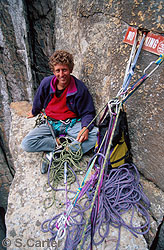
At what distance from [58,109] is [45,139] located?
34cm

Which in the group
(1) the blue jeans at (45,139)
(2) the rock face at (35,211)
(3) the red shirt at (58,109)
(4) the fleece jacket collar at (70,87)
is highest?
(4) the fleece jacket collar at (70,87)

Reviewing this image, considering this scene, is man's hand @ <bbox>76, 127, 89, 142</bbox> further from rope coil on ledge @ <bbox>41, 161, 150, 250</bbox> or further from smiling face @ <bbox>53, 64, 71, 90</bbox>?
smiling face @ <bbox>53, 64, 71, 90</bbox>

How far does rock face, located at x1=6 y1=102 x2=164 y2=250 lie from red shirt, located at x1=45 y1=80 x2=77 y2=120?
1.55 ft

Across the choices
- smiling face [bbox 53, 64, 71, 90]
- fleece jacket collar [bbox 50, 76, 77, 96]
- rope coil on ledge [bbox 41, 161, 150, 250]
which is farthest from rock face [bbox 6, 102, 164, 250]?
smiling face [bbox 53, 64, 71, 90]

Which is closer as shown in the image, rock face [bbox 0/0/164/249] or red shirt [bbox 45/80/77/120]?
rock face [bbox 0/0/164/249]

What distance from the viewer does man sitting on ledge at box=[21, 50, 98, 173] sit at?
1519 mm

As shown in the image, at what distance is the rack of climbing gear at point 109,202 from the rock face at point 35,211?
0.15 feet

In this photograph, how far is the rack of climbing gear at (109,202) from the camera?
105 cm

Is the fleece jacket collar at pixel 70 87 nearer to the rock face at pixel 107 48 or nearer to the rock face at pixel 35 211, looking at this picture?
the rock face at pixel 107 48

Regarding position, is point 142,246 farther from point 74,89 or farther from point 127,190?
point 74,89

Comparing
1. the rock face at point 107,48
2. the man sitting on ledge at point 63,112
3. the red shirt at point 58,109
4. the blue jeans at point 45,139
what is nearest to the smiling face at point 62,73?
the man sitting on ledge at point 63,112

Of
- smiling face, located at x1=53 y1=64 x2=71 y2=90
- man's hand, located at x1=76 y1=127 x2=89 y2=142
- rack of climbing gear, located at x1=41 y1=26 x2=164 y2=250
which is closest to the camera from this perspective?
rack of climbing gear, located at x1=41 y1=26 x2=164 y2=250

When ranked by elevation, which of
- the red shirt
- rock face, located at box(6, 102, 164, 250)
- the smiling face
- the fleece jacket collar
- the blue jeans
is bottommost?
rock face, located at box(6, 102, 164, 250)

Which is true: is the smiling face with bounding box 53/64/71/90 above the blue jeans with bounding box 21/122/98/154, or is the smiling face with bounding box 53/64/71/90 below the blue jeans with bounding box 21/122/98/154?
above
